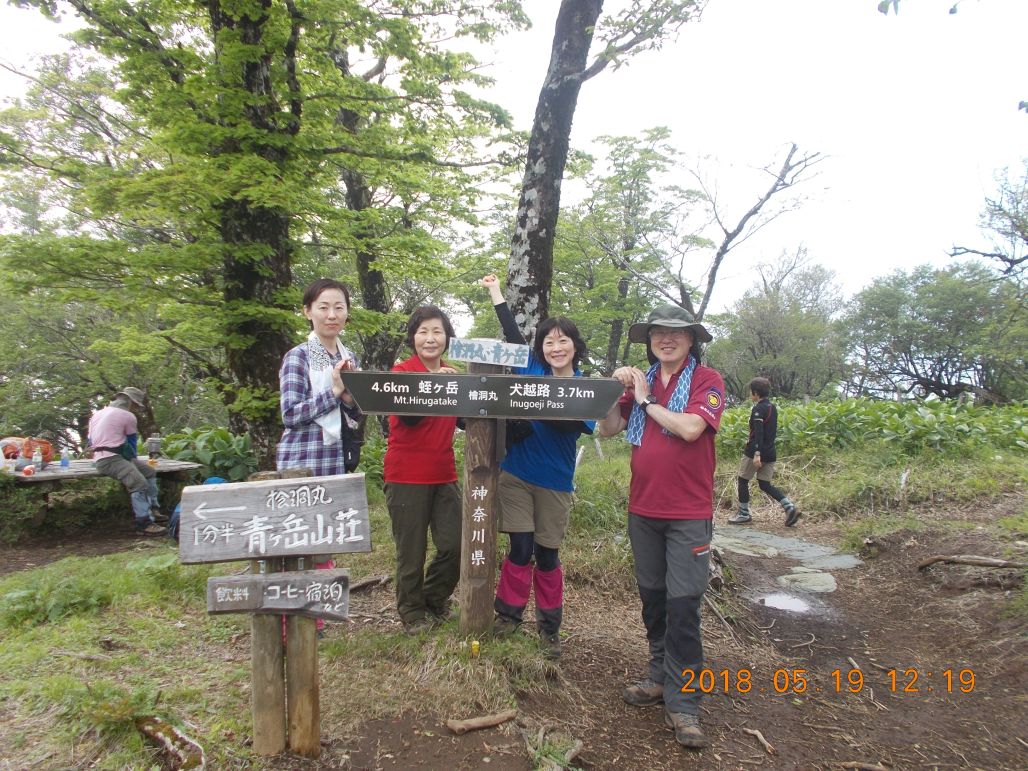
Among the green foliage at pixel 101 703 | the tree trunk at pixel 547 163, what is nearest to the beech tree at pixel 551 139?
the tree trunk at pixel 547 163

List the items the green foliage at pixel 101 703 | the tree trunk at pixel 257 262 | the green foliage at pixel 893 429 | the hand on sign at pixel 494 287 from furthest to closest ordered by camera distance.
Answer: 1. the green foliage at pixel 893 429
2. the tree trunk at pixel 257 262
3. the hand on sign at pixel 494 287
4. the green foliage at pixel 101 703

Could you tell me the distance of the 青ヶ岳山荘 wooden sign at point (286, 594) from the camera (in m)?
2.22

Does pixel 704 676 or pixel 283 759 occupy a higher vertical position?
pixel 283 759

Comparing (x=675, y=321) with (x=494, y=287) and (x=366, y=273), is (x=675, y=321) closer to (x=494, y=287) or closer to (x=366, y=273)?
(x=494, y=287)

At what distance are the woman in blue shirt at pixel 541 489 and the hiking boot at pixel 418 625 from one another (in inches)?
15.2

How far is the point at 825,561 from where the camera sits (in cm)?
623

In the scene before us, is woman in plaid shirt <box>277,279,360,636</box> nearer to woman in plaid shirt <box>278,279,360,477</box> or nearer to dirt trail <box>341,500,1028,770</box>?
woman in plaid shirt <box>278,279,360,477</box>

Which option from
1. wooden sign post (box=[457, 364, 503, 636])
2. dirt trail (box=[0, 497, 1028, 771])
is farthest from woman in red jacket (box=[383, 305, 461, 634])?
dirt trail (box=[0, 497, 1028, 771])

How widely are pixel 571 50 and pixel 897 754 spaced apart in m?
5.42

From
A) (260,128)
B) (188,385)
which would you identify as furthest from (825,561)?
(188,385)

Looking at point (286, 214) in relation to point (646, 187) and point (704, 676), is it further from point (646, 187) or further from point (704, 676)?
point (646, 187)

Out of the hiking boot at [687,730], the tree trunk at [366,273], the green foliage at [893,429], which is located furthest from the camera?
the tree trunk at [366,273]

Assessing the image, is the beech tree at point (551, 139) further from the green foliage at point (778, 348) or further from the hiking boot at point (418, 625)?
the green foliage at point (778, 348)
